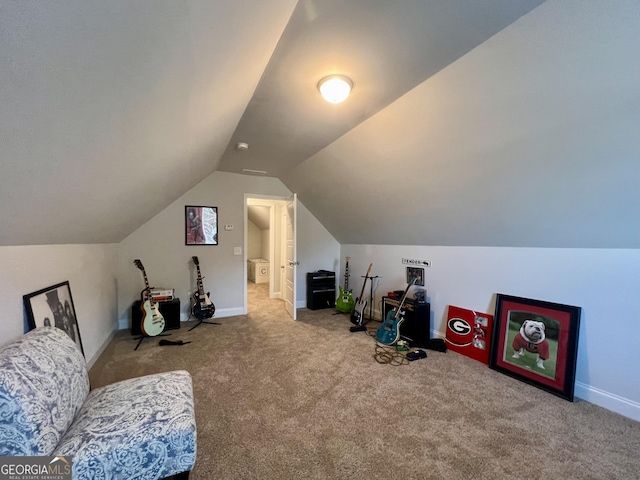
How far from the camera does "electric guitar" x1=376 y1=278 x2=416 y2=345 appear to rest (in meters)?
3.39

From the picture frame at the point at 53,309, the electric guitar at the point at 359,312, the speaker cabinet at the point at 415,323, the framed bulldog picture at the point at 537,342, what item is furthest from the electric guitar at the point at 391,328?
the picture frame at the point at 53,309

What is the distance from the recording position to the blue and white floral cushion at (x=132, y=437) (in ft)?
3.66

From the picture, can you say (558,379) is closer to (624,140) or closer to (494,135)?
(624,140)

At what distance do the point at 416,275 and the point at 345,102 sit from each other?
2.63 m

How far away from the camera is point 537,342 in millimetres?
2523

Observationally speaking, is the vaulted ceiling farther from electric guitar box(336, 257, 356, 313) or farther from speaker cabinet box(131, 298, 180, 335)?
electric guitar box(336, 257, 356, 313)

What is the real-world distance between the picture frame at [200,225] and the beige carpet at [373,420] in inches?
68.6

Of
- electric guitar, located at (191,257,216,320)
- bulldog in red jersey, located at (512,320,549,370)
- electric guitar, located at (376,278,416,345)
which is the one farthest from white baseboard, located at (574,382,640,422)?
electric guitar, located at (191,257,216,320)

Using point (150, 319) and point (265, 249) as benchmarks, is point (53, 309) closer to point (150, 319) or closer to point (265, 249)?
point (150, 319)

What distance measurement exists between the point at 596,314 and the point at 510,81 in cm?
206

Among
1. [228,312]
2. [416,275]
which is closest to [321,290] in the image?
[228,312]

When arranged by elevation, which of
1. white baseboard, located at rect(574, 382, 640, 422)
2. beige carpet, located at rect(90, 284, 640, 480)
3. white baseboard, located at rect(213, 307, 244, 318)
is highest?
white baseboard, located at rect(574, 382, 640, 422)

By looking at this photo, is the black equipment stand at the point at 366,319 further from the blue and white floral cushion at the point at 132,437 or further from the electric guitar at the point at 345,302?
the blue and white floral cushion at the point at 132,437

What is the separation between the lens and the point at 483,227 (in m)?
2.85
